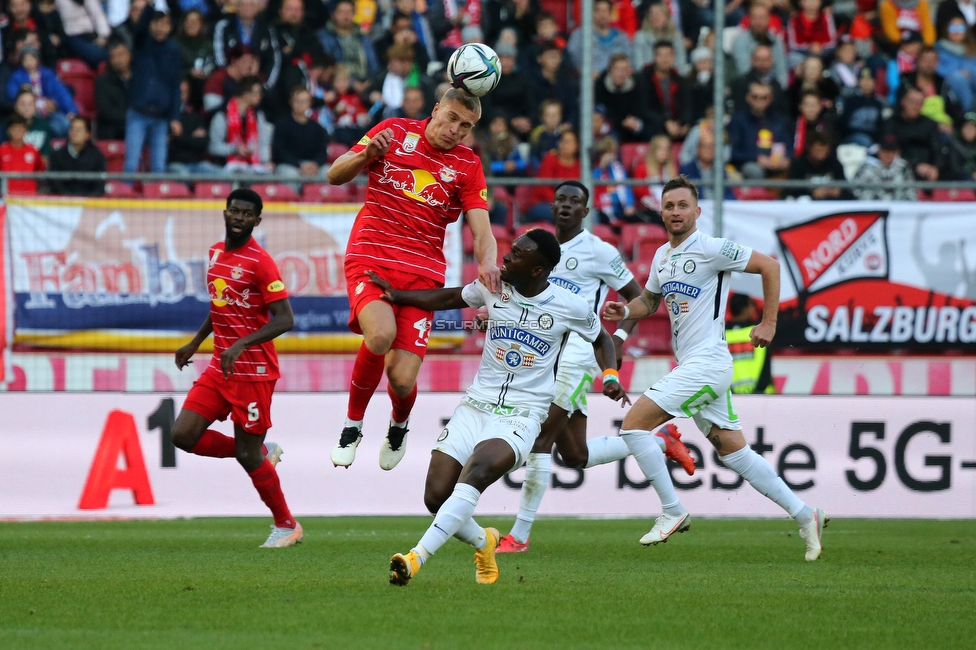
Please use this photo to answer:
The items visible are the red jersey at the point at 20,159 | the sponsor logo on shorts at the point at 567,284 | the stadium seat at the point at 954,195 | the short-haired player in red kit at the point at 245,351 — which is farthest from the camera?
the stadium seat at the point at 954,195

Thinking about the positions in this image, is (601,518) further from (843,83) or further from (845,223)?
(843,83)

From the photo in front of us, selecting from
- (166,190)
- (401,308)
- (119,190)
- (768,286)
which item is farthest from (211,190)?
(768,286)

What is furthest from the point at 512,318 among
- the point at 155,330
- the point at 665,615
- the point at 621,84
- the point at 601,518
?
the point at 621,84

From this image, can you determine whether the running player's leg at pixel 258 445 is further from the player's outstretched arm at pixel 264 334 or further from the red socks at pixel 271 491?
the player's outstretched arm at pixel 264 334

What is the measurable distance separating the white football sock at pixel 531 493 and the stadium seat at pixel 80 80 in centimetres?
980

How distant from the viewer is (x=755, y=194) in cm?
1512

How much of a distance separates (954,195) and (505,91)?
5.70 meters

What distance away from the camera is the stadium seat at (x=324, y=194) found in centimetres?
1428

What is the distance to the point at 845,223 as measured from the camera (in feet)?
48.2

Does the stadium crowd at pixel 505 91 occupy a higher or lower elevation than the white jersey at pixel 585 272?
higher

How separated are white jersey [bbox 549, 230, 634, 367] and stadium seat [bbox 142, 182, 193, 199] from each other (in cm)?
563

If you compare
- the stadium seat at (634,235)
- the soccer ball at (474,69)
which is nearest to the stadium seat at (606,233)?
the stadium seat at (634,235)

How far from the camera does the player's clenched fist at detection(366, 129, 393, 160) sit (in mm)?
7793

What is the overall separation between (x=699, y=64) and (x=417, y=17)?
3.92 m
